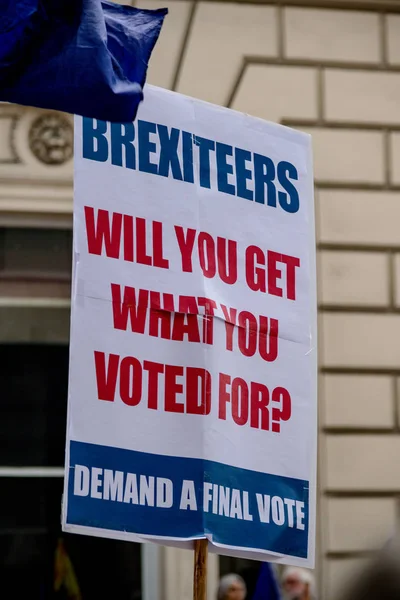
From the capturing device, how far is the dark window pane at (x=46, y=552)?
7543mm

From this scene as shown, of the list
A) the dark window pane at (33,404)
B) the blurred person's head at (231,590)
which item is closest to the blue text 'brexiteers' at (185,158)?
the blurred person's head at (231,590)

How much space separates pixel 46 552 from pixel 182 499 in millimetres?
3292

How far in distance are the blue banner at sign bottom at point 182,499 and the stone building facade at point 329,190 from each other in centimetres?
300

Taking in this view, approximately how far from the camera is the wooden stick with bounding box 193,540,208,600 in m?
4.45

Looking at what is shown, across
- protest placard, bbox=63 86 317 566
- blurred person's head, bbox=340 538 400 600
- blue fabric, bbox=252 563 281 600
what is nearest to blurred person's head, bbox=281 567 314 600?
blue fabric, bbox=252 563 281 600

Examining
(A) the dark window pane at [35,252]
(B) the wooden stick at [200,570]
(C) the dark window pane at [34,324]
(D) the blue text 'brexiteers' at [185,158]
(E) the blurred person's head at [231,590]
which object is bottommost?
(B) the wooden stick at [200,570]

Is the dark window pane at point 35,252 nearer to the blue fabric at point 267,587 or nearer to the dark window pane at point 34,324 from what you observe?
the dark window pane at point 34,324

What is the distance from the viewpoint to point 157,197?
15.2 ft

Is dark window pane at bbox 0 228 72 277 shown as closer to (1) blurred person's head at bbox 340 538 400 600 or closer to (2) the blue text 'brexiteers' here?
(2) the blue text 'brexiteers'

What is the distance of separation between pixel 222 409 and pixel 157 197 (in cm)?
77

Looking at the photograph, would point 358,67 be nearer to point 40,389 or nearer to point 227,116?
point 40,389

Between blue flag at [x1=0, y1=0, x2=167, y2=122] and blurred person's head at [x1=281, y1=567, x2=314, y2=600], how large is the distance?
2.67 m

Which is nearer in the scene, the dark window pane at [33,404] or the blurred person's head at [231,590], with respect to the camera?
the blurred person's head at [231,590]

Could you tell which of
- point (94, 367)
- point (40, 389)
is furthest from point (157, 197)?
point (40, 389)
